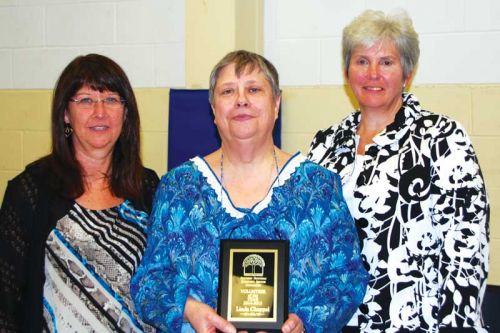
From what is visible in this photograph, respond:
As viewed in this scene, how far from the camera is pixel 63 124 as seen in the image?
7.98 ft

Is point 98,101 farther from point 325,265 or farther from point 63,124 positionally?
point 325,265

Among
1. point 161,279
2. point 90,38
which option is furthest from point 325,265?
point 90,38

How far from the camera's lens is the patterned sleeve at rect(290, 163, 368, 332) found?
6.55 ft

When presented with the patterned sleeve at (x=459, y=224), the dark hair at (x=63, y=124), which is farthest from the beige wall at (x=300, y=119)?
the dark hair at (x=63, y=124)

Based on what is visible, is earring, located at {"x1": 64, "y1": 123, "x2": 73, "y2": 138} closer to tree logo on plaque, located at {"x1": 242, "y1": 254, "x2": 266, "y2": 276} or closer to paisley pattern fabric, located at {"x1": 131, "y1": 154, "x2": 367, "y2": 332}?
paisley pattern fabric, located at {"x1": 131, "y1": 154, "x2": 367, "y2": 332}

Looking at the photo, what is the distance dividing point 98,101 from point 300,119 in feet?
5.49

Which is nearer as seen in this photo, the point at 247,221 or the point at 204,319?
the point at 204,319

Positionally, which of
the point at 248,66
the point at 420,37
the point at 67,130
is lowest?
the point at 67,130

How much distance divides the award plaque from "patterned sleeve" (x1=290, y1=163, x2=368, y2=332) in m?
0.12

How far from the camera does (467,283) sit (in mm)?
2125

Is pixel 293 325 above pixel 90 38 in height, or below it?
below

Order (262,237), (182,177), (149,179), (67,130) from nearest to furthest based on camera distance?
(262,237) → (182,177) → (67,130) → (149,179)

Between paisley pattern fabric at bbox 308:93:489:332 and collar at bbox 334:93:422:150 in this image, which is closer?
paisley pattern fabric at bbox 308:93:489:332

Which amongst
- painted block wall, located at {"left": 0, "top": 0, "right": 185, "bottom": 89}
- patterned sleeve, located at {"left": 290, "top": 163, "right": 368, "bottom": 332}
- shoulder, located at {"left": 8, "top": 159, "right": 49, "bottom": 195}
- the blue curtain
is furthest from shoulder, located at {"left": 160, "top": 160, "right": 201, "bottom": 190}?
painted block wall, located at {"left": 0, "top": 0, "right": 185, "bottom": 89}
